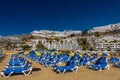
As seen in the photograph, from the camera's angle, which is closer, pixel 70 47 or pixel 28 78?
pixel 28 78

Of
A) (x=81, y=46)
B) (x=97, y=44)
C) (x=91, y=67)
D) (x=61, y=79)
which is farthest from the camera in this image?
(x=97, y=44)

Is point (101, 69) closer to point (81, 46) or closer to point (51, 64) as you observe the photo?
point (51, 64)

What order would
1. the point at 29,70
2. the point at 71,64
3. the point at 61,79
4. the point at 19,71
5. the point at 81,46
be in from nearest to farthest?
the point at 61,79 → the point at 19,71 → the point at 29,70 → the point at 71,64 → the point at 81,46

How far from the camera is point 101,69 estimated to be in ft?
38.9

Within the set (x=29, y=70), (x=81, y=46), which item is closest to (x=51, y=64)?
(x=29, y=70)

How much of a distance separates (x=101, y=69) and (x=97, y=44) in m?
68.2

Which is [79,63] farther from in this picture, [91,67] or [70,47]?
[70,47]

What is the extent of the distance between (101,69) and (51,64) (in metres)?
3.97

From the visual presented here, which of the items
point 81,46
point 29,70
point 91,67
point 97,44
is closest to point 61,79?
point 29,70

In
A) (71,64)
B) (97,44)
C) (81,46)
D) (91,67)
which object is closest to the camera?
(71,64)

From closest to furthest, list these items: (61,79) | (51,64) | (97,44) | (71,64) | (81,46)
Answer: (61,79), (71,64), (51,64), (81,46), (97,44)

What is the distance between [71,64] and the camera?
11188 millimetres

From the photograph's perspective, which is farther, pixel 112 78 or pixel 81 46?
pixel 81 46

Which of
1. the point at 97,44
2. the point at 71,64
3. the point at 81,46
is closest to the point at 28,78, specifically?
the point at 71,64
